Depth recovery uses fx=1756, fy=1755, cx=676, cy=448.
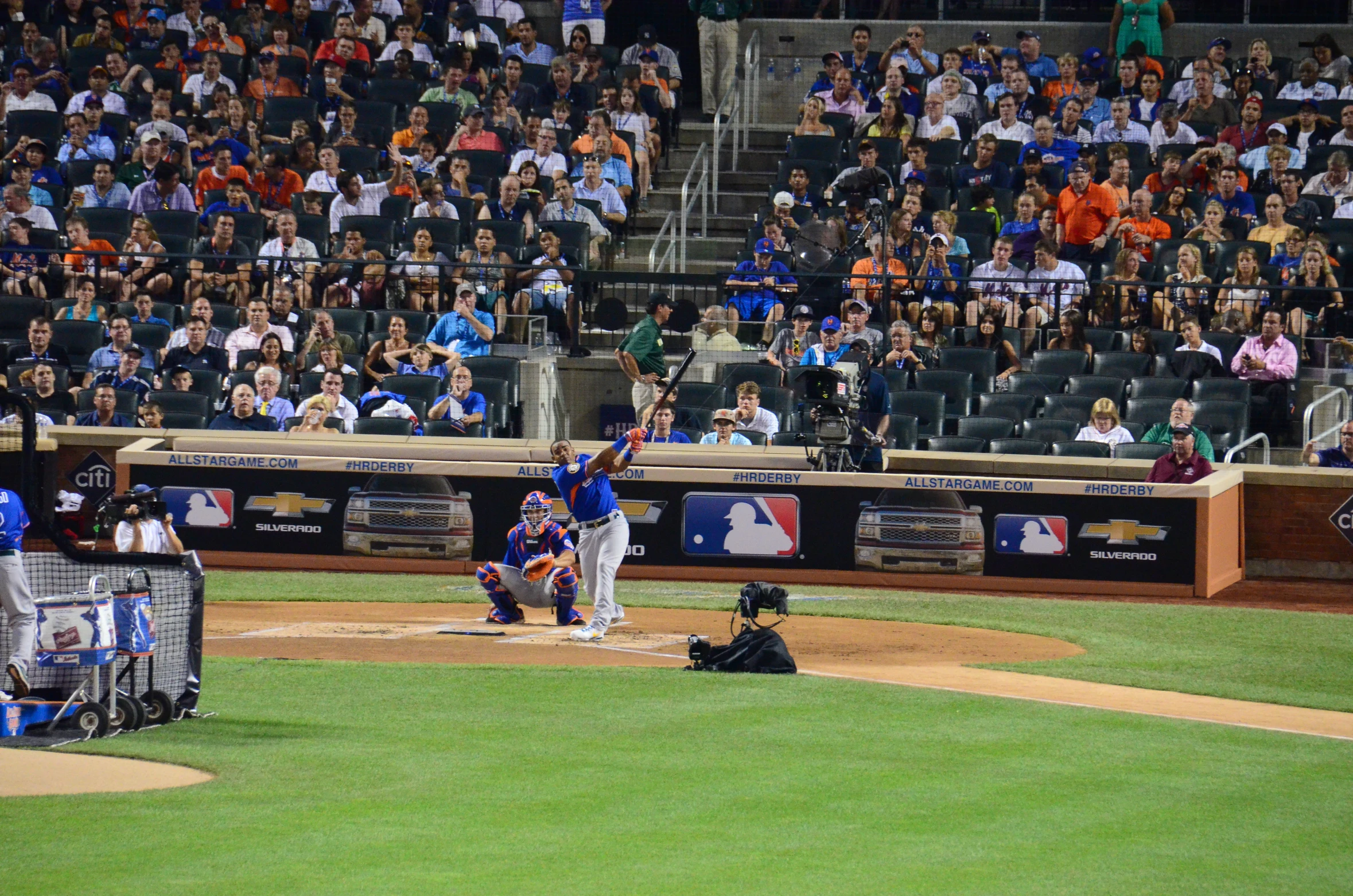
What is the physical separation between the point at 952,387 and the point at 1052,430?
1298 mm

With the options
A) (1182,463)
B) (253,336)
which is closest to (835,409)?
(1182,463)

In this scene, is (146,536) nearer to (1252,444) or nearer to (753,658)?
(753,658)

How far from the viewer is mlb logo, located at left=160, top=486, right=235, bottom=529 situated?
1808 centimetres

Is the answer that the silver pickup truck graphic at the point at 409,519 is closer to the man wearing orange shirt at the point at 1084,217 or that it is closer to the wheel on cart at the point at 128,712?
the wheel on cart at the point at 128,712

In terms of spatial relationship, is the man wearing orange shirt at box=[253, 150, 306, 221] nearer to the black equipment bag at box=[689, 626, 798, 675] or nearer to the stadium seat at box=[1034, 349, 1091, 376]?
the stadium seat at box=[1034, 349, 1091, 376]

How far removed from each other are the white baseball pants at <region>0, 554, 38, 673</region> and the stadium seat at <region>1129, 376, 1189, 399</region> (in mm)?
12468

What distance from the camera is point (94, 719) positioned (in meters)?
9.89

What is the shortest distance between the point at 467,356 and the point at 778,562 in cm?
460

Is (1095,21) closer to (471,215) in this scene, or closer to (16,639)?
(471,215)

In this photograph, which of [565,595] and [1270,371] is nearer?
[565,595]

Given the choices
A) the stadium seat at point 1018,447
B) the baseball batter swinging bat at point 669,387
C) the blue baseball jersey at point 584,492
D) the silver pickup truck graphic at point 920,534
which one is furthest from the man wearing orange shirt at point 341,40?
the blue baseball jersey at point 584,492

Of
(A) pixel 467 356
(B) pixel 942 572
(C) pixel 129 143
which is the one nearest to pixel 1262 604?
(B) pixel 942 572

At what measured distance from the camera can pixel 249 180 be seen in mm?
23203

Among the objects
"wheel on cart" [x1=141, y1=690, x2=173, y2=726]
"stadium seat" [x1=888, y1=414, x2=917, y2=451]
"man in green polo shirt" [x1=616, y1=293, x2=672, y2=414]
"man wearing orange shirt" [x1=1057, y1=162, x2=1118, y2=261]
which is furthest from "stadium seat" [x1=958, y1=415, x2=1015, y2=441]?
"wheel on cart" [x1=141, y1=690, x2=173, y2=726]
